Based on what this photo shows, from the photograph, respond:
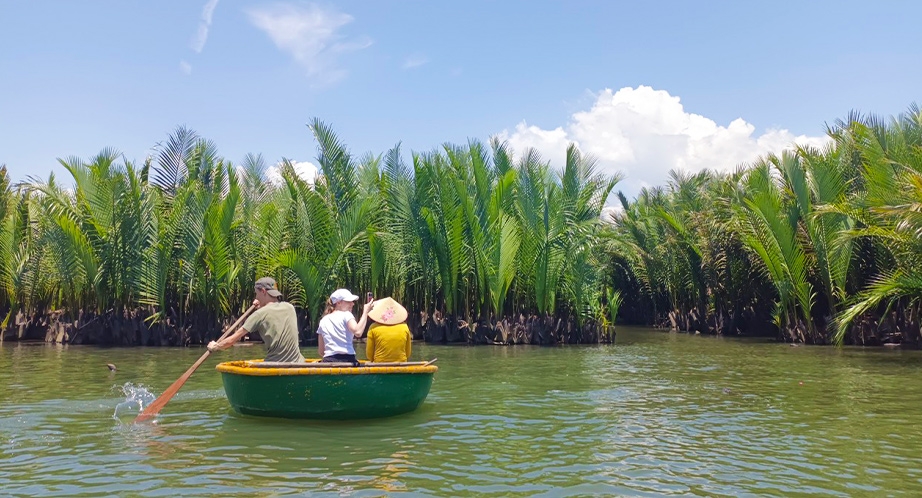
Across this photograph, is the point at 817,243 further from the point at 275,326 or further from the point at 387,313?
the point at 275,326

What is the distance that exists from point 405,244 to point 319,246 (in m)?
2.31

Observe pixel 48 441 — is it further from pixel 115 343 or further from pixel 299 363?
pixel 115 343

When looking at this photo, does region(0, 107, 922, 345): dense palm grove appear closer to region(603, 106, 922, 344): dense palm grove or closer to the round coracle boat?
region(603, 106, 922, 344): dense palm grove

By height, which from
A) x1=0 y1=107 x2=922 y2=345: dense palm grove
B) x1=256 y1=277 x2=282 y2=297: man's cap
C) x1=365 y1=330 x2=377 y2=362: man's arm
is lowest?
x1=365 y1=330 x2=377 y2=362: man's arm

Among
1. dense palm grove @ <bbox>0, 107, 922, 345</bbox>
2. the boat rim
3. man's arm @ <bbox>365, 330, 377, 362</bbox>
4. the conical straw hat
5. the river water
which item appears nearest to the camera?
the river water

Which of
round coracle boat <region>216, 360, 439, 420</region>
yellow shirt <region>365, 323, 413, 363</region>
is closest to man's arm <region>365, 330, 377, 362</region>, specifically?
yellow shirt <region>365, 323, 413, 363</region>

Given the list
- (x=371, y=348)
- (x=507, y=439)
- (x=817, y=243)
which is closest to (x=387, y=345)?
(x=371, y=348)

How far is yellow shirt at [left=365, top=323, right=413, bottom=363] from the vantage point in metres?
9.47

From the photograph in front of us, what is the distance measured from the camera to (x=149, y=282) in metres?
19.1

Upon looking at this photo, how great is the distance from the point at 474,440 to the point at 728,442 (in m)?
2.49

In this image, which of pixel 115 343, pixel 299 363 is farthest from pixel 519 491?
pixel 115 343

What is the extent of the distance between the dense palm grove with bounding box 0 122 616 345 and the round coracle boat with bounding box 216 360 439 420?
1035cm

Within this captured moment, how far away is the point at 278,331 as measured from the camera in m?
9.07

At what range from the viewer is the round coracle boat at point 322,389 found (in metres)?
8.38
